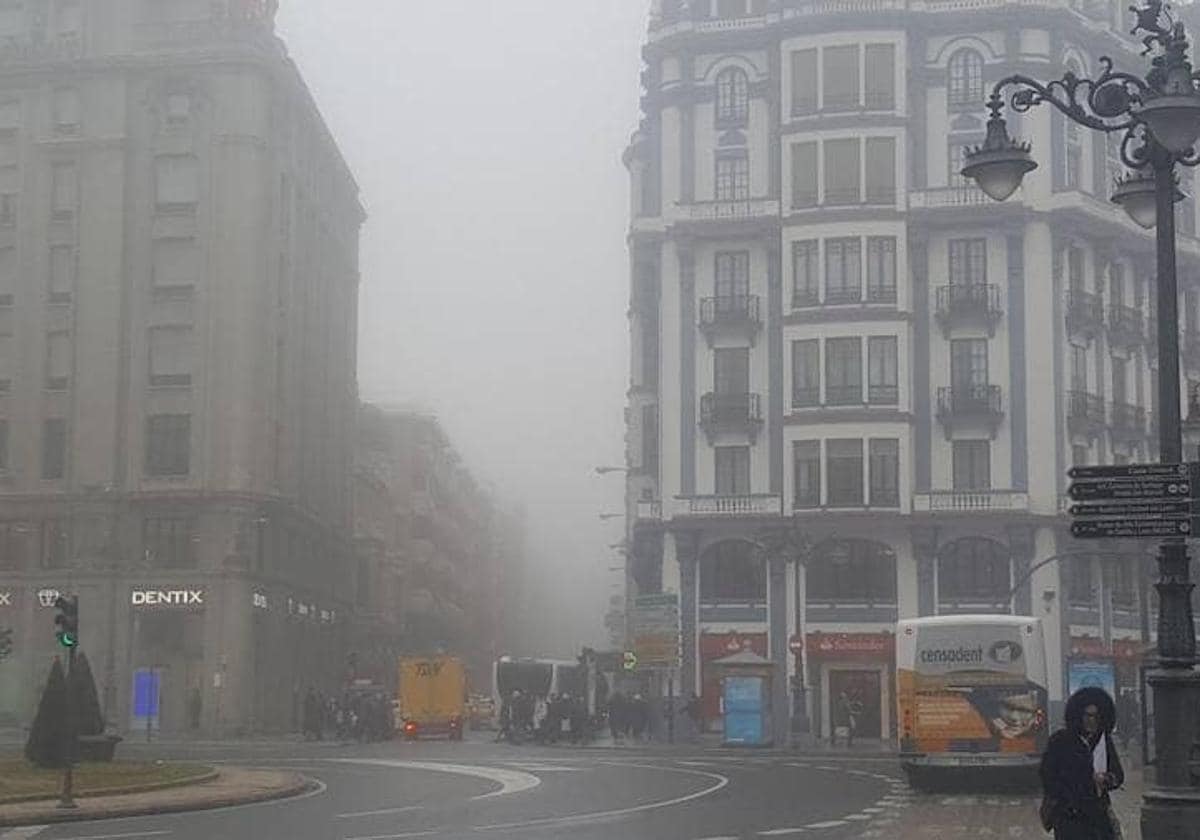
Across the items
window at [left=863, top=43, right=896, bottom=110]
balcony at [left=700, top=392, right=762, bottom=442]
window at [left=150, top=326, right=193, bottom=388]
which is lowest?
balcony at [left=700, top=392, right=762, bottom=442]

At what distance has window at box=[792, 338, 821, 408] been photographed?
2744 inches

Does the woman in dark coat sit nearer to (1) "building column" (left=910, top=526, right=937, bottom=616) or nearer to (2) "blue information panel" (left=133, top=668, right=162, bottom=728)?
(1) "building column" (left=910, top=526, right=937, bottom=616)

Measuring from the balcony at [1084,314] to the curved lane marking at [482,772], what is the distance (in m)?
34.8

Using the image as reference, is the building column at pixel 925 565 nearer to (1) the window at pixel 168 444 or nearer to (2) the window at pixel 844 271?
(2) the window at pixel 844 271

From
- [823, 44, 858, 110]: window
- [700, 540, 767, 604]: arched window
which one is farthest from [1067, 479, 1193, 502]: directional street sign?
[823, 44, 858, 110]: window

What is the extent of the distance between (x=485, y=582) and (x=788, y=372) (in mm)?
95138

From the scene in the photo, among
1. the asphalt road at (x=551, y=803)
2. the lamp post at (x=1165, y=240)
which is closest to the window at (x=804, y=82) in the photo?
the asphalt road at (x=551, y=803)

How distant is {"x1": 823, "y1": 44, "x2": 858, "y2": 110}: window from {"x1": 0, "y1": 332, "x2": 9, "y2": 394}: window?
31.8 metres

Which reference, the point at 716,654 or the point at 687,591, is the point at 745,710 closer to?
the point at 716,654

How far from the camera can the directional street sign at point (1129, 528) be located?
15492 millimetres

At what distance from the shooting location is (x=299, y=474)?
83562 mm

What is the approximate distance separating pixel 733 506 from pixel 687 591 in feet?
11.2

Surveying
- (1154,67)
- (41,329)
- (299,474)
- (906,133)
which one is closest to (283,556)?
(299,474)

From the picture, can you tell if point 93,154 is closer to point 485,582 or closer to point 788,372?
point 788,372
